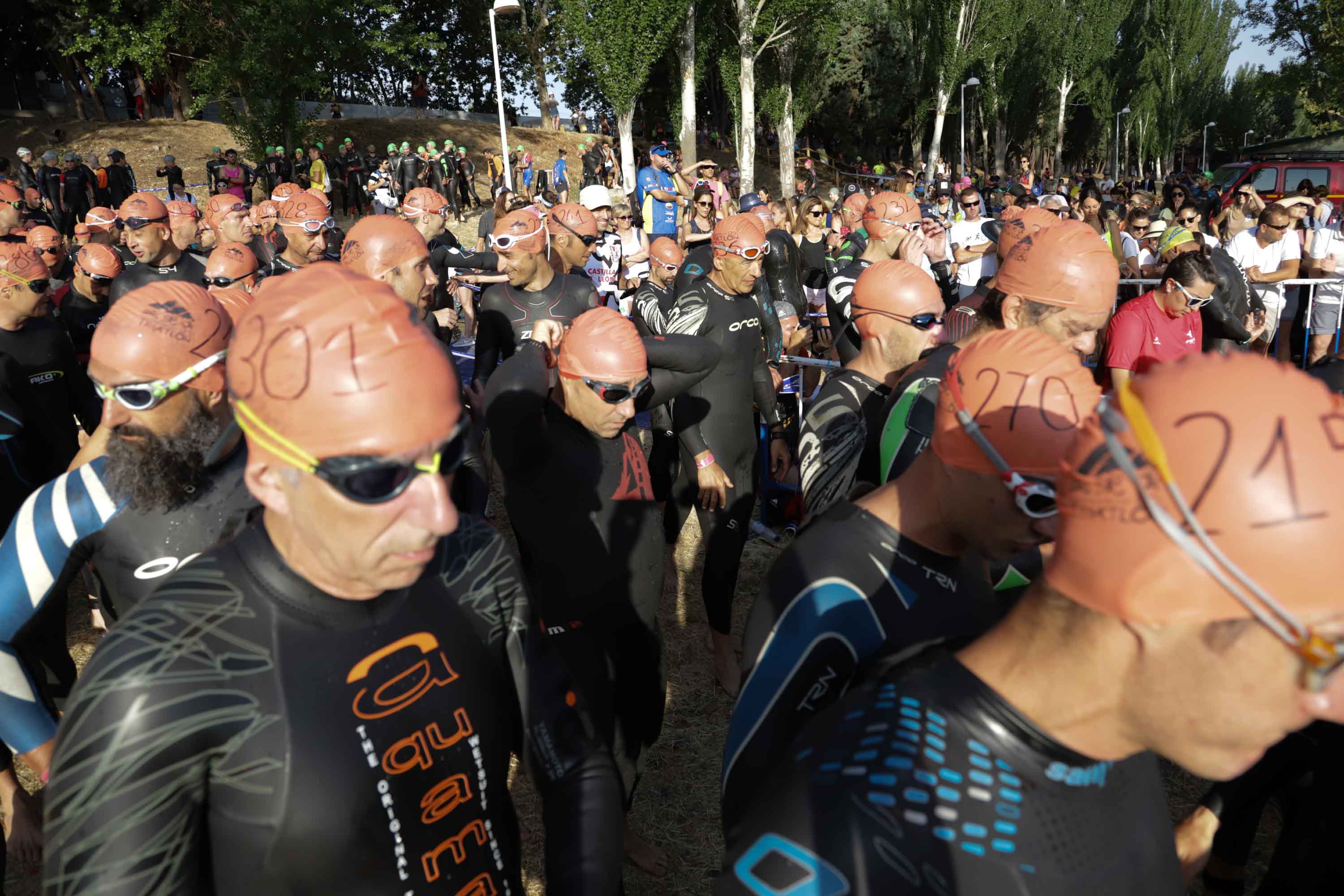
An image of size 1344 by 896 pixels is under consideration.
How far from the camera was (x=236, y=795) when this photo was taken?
4.76 feet

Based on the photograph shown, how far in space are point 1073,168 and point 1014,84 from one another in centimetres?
2053

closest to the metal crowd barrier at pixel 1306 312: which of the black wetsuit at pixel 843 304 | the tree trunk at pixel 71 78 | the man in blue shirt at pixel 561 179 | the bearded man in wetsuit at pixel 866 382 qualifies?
the black wetsuit at pixel 843 304

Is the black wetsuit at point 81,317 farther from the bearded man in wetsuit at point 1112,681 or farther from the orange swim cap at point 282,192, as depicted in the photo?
the bearded man in wetsuit at point 1112,681

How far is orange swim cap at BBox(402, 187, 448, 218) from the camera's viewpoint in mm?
7645

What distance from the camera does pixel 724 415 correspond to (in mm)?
5297

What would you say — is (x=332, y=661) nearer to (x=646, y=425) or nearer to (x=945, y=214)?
(x=646, y=425)

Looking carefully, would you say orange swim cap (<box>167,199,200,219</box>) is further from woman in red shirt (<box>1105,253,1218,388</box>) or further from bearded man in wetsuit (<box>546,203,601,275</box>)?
woman in red shirt (<box>1105,253,1218,388</box>)


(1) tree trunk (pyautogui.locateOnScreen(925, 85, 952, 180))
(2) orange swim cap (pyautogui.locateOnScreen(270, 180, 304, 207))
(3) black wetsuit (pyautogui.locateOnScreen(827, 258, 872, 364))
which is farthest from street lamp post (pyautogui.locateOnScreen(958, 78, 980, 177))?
(2) orange swim cap (pyautogui.locateOnScreen(270, 180, 304, 207))

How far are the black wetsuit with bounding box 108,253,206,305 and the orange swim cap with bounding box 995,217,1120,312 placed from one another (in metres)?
5.93

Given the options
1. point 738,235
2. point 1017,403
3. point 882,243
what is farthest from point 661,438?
point 1017,403

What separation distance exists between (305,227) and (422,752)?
6030 mm

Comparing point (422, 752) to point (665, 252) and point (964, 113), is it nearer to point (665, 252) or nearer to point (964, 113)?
point (665, 252)

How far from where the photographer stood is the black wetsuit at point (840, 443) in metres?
3.38

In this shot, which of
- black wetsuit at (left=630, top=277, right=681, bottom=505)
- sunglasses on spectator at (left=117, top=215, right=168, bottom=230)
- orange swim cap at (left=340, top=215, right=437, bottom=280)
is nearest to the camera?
orange swim cap at (left=340, top=215, right=437, bottom=280)
